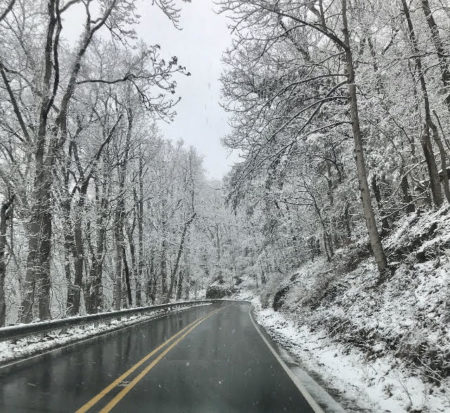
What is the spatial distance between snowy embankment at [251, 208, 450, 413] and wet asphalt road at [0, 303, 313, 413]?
1195 mm

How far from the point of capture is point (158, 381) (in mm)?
7426

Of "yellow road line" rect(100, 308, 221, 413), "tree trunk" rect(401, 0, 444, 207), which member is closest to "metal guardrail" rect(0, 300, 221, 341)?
"yellow road line" rect(100, 308, 221, 413)

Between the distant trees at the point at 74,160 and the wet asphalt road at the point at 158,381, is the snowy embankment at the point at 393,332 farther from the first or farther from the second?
the distant trees at the point at 74,160

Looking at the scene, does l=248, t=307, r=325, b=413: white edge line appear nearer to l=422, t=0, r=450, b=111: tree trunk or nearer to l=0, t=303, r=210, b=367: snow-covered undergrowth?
l=0, t=303, r=210, b=367: snow-covered undergrowth

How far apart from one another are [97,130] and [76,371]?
59.9ft

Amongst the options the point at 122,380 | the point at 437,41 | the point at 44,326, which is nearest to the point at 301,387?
the point at 122,380

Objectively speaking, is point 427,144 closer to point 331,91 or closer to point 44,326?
point 331,91

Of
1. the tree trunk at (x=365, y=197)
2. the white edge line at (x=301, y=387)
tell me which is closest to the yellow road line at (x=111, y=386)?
the white edge line at (x=301, y=387)

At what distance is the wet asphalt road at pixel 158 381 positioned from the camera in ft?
19.3

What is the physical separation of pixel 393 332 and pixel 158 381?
181 inches

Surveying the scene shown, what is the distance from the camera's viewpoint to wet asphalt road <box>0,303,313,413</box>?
5.89m

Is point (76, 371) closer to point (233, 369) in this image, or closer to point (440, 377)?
point (233, 369)

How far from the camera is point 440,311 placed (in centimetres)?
723

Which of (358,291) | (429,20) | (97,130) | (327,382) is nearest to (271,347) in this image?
(358,291)
